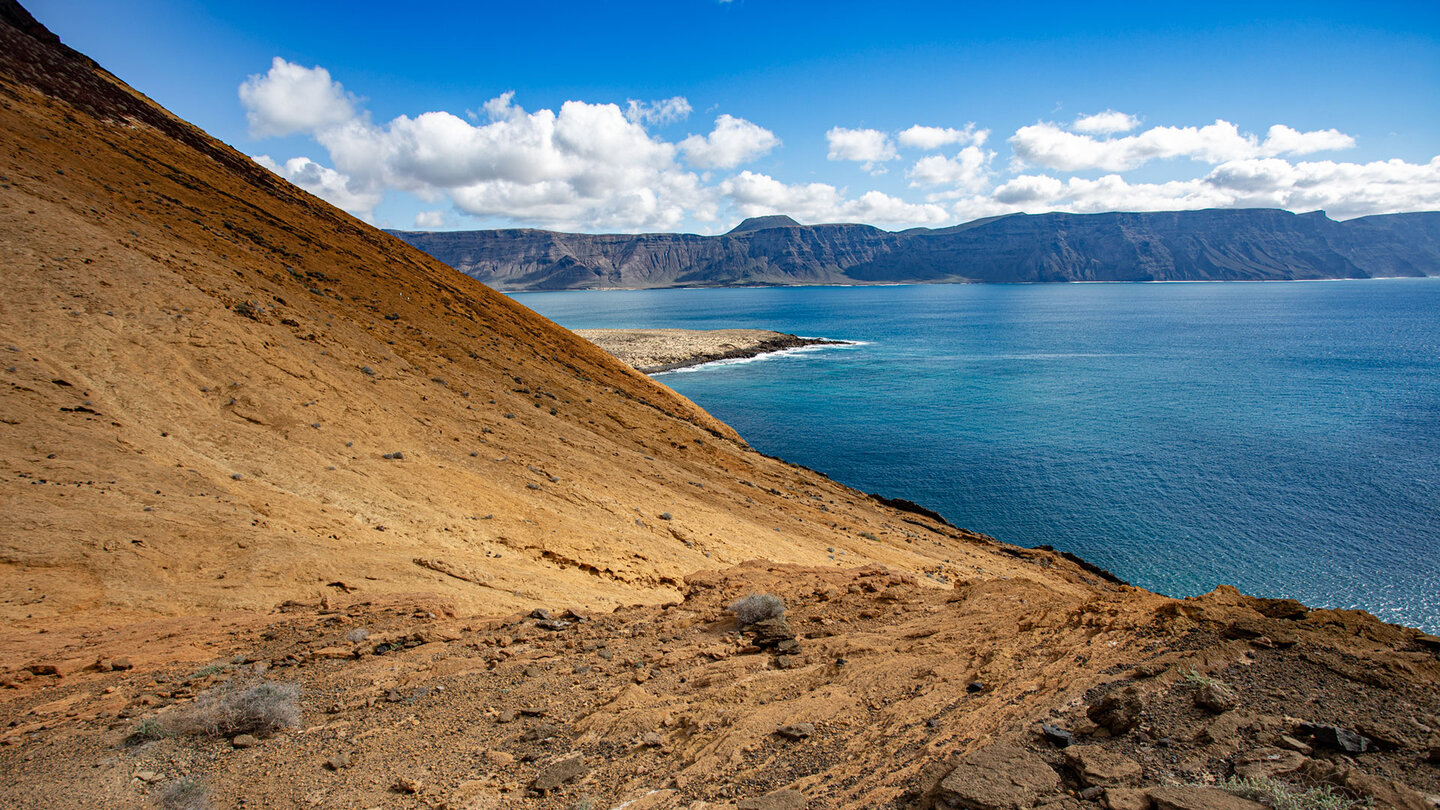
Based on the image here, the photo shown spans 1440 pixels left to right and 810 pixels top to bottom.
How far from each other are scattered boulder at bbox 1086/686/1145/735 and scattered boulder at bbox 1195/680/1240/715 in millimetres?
564

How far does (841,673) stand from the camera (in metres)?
8.53

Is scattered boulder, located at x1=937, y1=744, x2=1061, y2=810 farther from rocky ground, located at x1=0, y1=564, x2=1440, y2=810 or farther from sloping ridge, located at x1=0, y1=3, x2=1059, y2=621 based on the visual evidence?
sloping ridge, located at x1=0, y1=3, x2=1059, y2=621

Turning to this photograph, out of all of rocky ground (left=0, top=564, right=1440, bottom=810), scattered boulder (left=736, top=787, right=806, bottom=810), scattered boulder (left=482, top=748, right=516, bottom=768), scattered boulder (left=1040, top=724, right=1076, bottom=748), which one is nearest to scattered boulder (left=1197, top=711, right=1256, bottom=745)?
rocky ground (left=0, top=564, right=1440, bottom=810)

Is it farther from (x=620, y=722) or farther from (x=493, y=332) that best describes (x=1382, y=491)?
(x=493, y=332)

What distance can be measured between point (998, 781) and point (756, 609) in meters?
5.21

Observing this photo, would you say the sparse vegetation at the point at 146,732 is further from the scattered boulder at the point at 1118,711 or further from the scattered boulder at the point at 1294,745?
the scattered boulder at the point at 1294,745

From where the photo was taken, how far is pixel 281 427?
15.3 m

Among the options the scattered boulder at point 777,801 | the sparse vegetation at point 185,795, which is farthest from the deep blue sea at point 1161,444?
the sparse vegetation at point 185,795

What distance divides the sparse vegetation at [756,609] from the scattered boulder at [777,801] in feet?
14.2

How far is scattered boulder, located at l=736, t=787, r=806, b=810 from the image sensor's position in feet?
18.7

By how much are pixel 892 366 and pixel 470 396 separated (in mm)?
52849

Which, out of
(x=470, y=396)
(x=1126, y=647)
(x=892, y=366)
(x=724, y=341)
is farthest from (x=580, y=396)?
(x=724, y=341)

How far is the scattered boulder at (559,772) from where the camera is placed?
6238 millimetres

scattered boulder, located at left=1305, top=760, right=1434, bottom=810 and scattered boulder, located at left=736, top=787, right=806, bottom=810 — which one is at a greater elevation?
scattered boulder, located at left=1305, top=760, right=1434, bottom=810
